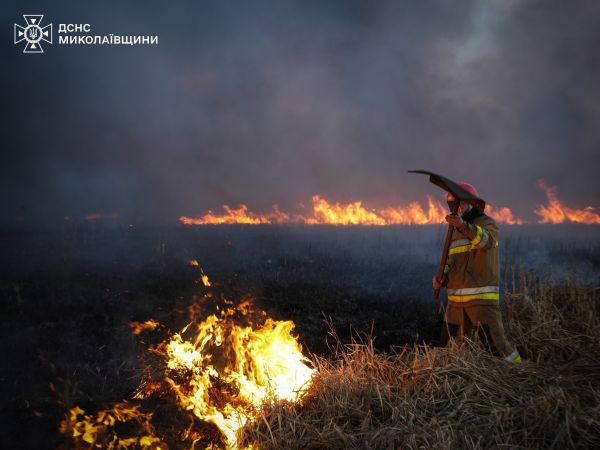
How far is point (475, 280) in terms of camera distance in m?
4.88

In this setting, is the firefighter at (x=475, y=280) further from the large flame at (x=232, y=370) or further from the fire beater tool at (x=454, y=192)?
the large flame at (x=232, y=370)

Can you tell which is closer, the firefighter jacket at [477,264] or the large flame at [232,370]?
the large flame at [232,370]

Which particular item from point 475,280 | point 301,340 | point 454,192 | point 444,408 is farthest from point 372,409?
point 301,340

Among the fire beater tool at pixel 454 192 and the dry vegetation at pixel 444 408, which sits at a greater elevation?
the fire beater tool at pixel 454 192

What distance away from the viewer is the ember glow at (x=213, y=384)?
3162 millimetres

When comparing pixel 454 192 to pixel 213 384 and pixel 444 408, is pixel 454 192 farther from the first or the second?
pixel 213 384

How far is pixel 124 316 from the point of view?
954 centimetres

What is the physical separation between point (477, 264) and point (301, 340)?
16.4 feet

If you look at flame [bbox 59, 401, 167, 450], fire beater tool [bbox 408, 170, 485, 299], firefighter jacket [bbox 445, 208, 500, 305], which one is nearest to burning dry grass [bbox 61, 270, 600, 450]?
flame [bbox 59, 401, 167, 450]

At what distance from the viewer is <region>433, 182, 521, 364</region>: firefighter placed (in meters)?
4.63

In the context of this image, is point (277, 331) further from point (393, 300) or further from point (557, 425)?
point (393, 300)

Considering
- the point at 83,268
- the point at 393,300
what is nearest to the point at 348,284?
the point at 393,300

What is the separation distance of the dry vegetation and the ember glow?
38cm

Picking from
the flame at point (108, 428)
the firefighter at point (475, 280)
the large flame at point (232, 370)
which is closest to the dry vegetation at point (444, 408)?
the large flame at point (232, 370)
